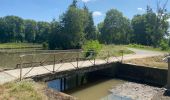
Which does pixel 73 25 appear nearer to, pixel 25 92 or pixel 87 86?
pixel 87 86

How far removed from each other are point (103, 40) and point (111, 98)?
195ft

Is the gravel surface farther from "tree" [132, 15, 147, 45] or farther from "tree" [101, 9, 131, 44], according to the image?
"tree" [101, 9, 131, 44]

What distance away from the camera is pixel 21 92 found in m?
10.3

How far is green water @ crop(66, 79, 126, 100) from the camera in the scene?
1629 centimetres

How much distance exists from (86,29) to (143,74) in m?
48.6

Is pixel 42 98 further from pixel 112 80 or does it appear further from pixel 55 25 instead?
pixel 55 25

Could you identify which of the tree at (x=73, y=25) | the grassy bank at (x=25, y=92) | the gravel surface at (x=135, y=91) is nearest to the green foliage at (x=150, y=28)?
the tree at (x=73, y=25)

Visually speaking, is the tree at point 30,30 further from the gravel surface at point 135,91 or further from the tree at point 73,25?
the gravel surface at point 135,91

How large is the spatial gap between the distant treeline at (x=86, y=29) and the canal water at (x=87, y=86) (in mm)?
29621

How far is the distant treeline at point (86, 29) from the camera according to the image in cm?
5453

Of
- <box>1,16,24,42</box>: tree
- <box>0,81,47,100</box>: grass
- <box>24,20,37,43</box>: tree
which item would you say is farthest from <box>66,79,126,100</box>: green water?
<box>24,20,37,43</box>: tree

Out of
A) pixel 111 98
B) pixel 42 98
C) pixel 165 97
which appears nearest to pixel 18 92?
pixel 42 98

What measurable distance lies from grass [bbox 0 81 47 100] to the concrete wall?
12.5 metres

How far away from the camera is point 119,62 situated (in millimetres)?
23938
